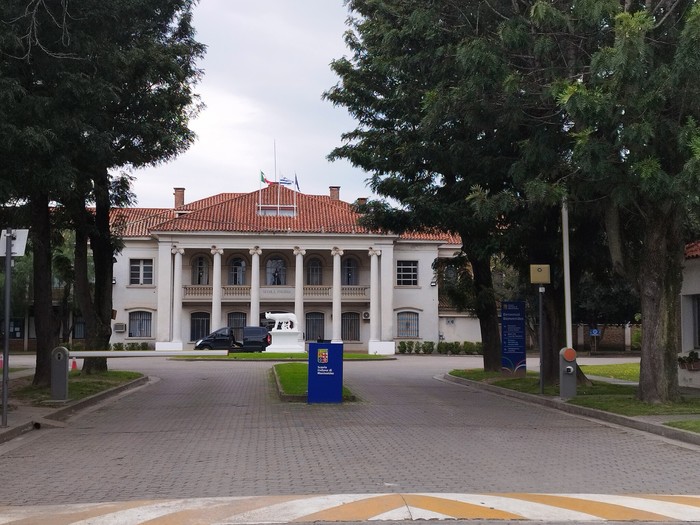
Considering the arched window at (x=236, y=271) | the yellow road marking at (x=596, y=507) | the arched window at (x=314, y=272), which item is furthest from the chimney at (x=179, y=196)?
the yellow road marking at (x=596, y=507)

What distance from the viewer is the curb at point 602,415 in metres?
12.7

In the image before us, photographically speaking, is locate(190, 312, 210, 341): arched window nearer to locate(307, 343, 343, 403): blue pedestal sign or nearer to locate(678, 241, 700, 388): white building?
locate(678, 241, 700, 388): white building

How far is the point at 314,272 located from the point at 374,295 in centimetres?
543

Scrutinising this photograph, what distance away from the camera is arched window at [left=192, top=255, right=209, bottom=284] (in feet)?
184

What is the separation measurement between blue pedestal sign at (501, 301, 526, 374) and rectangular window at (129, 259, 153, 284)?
35.1m

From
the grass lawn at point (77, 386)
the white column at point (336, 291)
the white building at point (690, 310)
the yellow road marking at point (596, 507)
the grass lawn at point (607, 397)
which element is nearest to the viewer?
the yellow road marking at point (596, 507)

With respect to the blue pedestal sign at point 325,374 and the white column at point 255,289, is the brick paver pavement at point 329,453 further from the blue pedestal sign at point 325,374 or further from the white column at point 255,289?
the white column at point 255,289

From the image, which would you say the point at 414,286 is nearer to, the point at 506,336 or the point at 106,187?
the point at 506,336

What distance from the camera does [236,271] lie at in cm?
5656

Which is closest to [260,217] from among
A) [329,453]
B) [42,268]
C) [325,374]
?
[42,268]

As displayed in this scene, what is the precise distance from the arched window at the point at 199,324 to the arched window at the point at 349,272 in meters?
9.88

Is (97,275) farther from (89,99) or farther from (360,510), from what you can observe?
(360,510)

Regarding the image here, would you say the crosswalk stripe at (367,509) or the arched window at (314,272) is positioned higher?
the arched window at (314,272)

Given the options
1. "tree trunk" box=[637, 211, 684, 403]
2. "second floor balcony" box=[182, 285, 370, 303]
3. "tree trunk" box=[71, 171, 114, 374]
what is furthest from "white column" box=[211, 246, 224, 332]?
"tree trunk" box=[637, 211, 684, 403]
